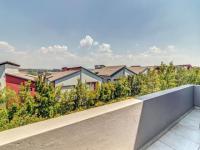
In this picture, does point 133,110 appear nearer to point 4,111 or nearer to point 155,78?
point 4,111

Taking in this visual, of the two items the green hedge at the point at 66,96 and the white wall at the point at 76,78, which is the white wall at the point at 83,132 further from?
the white wall at the point at 76,78

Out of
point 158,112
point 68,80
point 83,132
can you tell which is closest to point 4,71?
point 68,80

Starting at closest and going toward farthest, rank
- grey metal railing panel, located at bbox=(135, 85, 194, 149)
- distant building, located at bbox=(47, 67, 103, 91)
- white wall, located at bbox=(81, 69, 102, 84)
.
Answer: grey metal railing panel, located at bbox=(135, 85, 194, 149), distant building, located at bbox=(47, 67, 103, 91), white wall, located at bbox=(81, 69, 102, 84)

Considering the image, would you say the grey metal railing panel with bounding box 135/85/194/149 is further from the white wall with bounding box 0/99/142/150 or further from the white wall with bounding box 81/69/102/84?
the white wall with bounding box 81/69/102/84

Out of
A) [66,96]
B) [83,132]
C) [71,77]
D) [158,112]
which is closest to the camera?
[83,132]

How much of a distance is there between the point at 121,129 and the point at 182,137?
68.2 inches

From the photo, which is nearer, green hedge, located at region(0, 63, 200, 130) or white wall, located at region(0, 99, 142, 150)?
white wall, located at region(0, 99, 142, 150)

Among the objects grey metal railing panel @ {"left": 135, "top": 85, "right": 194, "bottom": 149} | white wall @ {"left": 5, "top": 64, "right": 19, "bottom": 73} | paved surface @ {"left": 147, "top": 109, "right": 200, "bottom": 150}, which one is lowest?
paved surface @ {"left": 147, "top": 109, "right": 200, "bottom": 150}

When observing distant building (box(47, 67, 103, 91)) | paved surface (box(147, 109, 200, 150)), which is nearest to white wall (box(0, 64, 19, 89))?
distant building (box(47, 67, 103, 91))

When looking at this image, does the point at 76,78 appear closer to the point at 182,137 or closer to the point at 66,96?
the point at 66,96

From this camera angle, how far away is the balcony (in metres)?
1.18

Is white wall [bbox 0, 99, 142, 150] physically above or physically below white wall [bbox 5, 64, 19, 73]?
below

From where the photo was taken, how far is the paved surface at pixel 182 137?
8.42 feet

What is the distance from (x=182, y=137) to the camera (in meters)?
2.93
